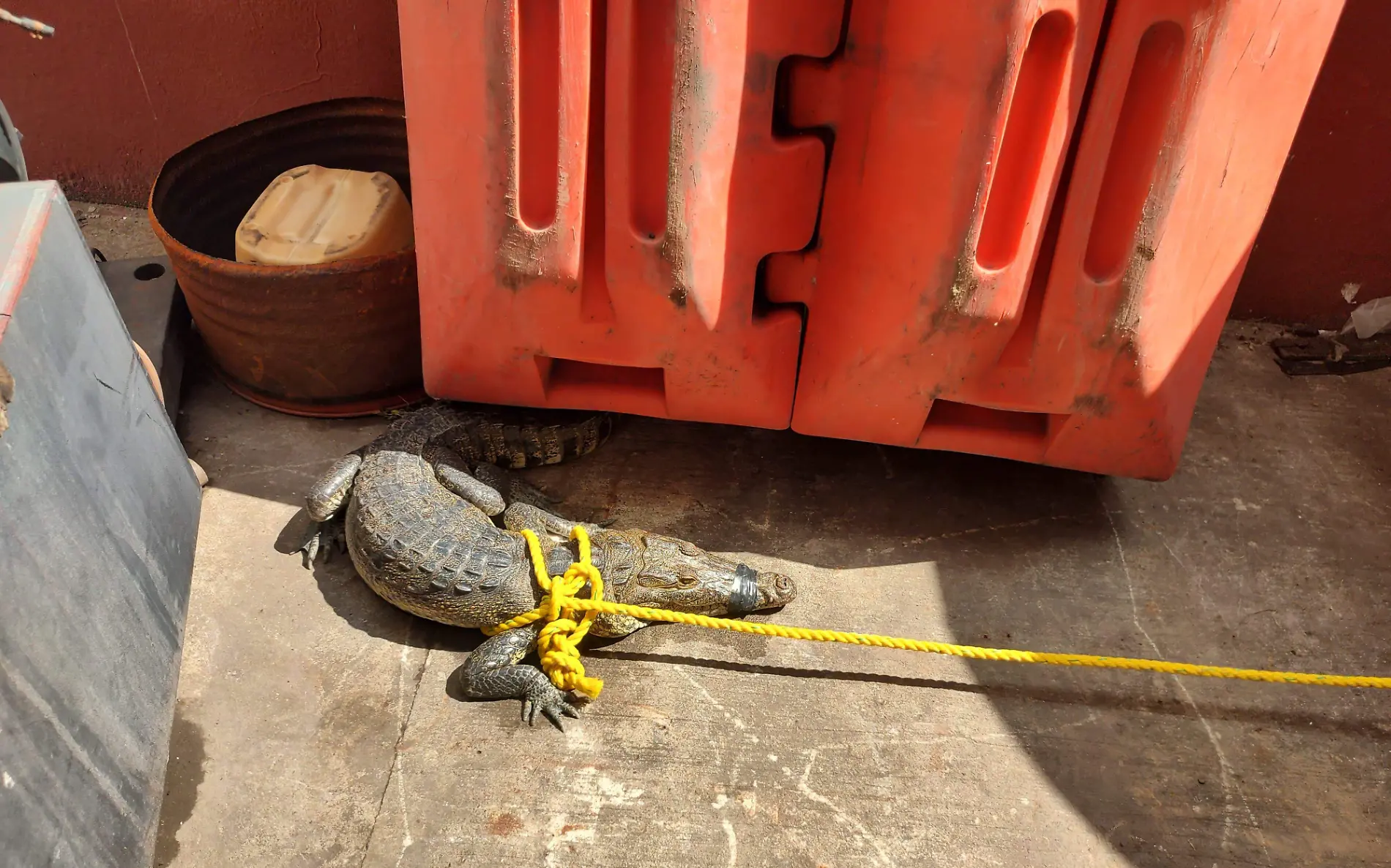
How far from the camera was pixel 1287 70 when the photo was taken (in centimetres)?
187

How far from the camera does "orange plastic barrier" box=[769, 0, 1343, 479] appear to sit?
1.81 m

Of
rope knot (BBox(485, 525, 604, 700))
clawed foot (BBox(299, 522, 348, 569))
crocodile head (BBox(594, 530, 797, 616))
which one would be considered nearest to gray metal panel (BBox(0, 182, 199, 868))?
clawed foot (BBox(299, 522, 348, 569))

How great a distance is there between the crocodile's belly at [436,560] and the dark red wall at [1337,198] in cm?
301

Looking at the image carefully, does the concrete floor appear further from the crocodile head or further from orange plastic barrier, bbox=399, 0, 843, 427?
orange plastic barrier, bbox=399, 0, 843, 427

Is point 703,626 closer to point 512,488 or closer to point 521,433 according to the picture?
point 512,488

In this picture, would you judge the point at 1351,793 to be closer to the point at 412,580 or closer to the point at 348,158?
the point at 412,580

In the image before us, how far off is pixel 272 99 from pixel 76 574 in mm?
2524

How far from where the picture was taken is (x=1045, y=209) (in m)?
1.97

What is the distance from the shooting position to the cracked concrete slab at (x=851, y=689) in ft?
6.16

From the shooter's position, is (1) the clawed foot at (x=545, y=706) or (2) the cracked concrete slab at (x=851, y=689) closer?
(2) the cracked concrete slab at (x=851, y=689)

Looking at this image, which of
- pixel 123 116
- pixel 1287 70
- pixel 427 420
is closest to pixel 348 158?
pixel 123 116

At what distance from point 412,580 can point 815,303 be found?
1279 mm

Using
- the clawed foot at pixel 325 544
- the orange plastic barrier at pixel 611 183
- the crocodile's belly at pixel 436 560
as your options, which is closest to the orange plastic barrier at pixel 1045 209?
the orange plastic barrier at pixel 611 183

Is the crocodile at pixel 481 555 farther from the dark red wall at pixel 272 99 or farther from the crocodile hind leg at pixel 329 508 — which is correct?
the dark red wall at pixel 272 99
